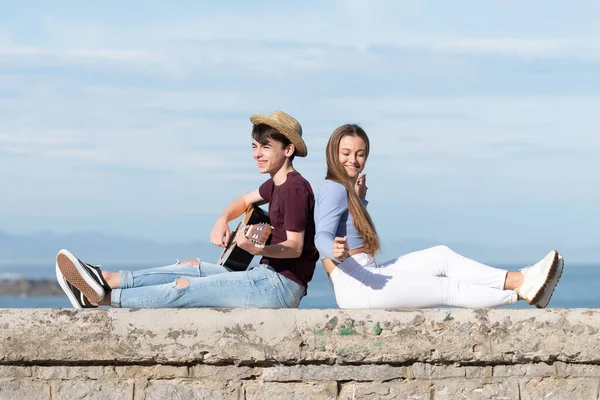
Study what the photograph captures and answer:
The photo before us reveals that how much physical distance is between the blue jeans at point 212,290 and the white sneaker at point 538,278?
3.65 ft

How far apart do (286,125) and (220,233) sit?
71 centimetres

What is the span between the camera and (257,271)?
4648 millimetres

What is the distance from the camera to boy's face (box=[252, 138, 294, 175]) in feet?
16.0

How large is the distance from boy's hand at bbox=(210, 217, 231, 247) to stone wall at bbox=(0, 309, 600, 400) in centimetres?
79

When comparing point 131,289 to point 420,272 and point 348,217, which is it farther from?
point 420,272

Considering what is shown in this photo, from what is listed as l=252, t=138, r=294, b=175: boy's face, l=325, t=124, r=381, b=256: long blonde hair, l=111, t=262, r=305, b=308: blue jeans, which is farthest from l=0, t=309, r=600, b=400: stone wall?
l=252, t=138, r=294, b=175: boy's face

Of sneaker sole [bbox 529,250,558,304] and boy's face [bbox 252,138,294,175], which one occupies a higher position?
boy's face [bbox 252,138,294,175]

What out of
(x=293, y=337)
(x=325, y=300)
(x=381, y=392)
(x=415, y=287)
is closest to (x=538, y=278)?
(x=415, y=287)

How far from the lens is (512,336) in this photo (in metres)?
4.29

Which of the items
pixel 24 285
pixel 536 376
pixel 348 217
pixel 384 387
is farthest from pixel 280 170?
pixel 24 285

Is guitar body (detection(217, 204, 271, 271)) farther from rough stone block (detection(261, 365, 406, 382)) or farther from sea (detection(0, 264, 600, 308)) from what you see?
sea (detection(0, 264, 600, 308))

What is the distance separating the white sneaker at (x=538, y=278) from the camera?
451 cm

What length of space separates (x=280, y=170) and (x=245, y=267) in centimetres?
55

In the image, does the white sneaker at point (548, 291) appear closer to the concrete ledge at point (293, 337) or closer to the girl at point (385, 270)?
the girl at point (385, 270)
